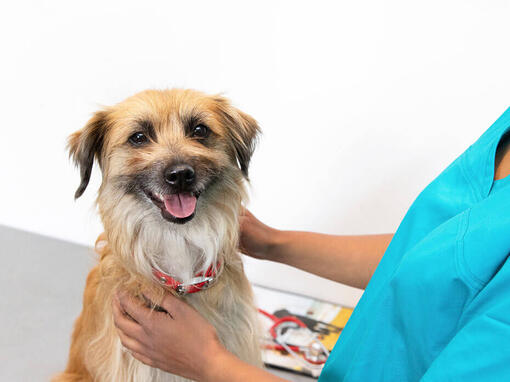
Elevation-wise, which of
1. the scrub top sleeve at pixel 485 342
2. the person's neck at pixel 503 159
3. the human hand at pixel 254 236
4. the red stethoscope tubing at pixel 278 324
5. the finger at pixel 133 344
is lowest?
the red stethoscope tubing at pixel 278 324

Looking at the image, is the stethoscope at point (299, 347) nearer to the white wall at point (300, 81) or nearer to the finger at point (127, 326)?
the white wall at point (300, 81)

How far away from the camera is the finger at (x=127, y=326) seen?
3.44 feet

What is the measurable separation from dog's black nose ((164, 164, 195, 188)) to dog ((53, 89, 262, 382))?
0.04ft

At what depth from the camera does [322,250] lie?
133 cm

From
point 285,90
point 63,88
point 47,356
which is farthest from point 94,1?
point 47,356

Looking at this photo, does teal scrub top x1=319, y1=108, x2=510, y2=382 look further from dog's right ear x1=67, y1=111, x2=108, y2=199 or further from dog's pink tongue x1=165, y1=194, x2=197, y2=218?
dog's right ear x1=67, y1=111, x2=108, y2=199

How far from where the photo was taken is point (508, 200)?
0.63 m

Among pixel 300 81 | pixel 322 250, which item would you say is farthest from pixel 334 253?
pixel 300 81

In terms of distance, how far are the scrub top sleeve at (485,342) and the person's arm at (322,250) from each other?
66 centimetres

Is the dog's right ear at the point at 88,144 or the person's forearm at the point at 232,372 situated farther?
the dog's right ear at the point at 88,144

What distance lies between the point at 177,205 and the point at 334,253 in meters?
0.47

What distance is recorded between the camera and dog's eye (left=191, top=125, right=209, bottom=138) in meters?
1.23

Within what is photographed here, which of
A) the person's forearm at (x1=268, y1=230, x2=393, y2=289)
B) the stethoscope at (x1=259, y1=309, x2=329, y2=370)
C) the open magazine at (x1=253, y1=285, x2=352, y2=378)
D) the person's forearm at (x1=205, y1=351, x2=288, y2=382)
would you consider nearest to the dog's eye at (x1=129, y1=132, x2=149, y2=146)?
the person's forearm at (x1=268, y1=230, x2=393, y2=289)

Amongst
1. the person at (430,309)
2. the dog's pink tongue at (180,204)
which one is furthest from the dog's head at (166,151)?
the person at (430,309)
